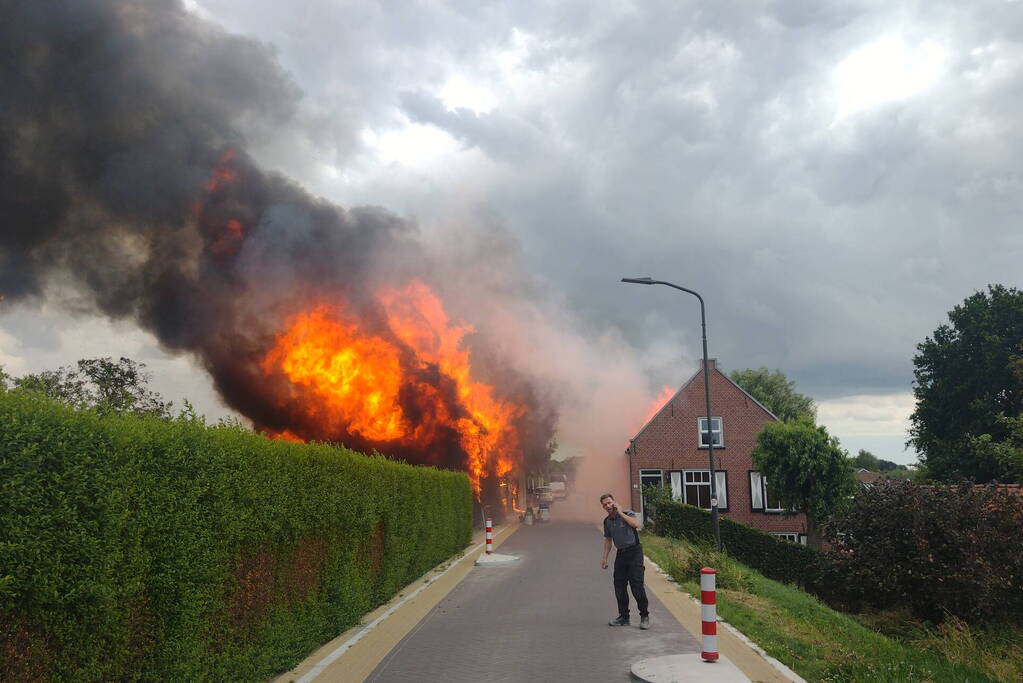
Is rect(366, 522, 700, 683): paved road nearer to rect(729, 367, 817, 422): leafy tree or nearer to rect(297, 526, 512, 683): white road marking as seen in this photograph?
rect(297, 526, 512, 683): white road marking

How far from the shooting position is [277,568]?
8.49 metres

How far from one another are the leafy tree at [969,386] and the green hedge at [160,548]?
1435 inches

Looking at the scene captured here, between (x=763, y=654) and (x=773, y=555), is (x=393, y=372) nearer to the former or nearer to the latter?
(x=773, y=555)

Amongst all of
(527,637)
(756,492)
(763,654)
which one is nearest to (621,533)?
(527,637)

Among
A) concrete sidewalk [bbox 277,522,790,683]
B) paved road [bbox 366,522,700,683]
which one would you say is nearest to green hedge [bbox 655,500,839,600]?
concrete sidewalk [bbox 277,522,790,683]

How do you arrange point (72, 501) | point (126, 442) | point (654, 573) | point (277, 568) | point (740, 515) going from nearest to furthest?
point (72, 501)
point (126, 442)
point (277, 568)
point (654, 573)
point (740, 515)

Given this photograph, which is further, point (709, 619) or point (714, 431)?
point (714, 431)

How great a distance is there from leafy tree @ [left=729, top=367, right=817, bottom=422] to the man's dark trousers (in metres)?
63.5

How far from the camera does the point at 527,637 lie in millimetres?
10383

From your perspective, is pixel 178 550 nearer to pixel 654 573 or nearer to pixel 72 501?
pixel 72 501

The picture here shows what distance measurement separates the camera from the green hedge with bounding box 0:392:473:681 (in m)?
4.48

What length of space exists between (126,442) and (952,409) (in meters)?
44.5

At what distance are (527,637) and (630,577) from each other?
1737mm

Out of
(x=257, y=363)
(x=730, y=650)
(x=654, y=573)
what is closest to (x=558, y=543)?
(x=654, y=573)
